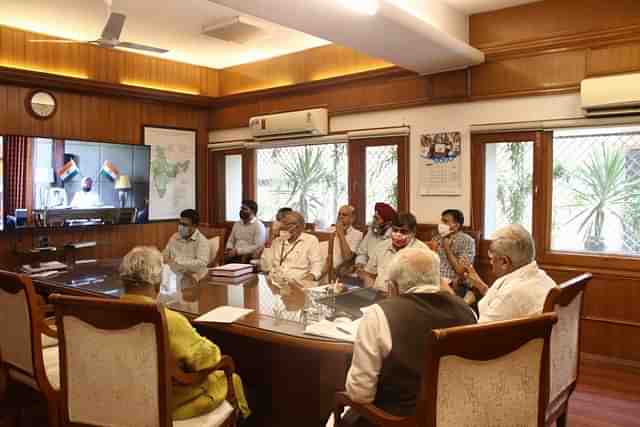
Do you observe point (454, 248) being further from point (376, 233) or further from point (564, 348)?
point (564, 348)

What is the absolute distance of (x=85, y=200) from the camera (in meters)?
5.27

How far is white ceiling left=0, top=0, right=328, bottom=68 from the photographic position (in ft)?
14.1

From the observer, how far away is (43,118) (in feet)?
17.2

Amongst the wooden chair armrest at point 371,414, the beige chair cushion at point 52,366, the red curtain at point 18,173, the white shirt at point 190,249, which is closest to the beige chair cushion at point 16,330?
the beige chair cushion at point 52,366

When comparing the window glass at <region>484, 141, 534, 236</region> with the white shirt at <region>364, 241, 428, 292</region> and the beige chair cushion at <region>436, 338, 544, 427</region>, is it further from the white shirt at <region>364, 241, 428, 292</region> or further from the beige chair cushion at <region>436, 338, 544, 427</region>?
the beige chair cushion at <region>436, 338, 544, 427</region>

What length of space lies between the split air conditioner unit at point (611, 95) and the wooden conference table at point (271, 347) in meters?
2.62

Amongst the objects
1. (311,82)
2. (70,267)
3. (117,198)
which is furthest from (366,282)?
(117,198)

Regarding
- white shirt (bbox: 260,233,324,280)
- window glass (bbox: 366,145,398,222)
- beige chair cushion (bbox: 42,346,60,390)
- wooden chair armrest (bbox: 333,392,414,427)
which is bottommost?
beige chair cushion (bbox: 42,346,60,390)

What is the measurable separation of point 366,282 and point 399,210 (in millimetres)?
1592

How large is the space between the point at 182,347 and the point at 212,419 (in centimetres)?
31

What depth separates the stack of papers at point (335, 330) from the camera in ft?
6.67

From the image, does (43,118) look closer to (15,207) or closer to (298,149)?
(15,207)

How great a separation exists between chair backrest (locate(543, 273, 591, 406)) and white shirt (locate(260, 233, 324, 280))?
1929 mm

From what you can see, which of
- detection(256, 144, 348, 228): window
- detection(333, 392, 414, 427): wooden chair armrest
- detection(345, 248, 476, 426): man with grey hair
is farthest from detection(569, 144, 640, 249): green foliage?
detection(333, 392, 414, 427): wooden chair armrest
